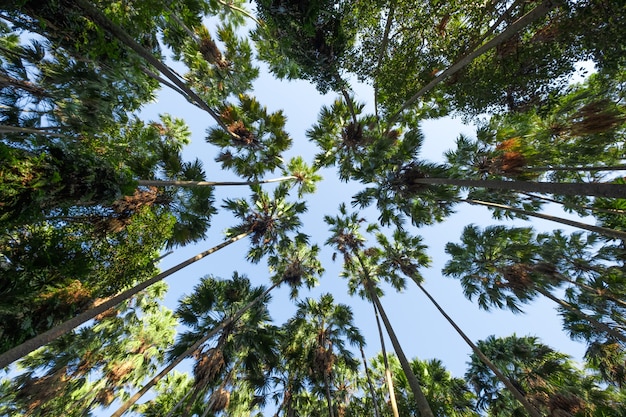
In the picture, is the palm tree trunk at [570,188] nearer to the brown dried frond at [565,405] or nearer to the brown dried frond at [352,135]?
the brown dried frond at [352,135]

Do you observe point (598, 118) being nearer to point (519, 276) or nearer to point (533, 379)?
point (519, 276)

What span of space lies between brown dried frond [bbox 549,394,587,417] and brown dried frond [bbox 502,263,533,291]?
338 centimetres

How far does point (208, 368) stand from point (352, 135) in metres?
10.4

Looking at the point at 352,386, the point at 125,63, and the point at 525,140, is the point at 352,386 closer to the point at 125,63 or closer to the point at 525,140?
the point at 525,140

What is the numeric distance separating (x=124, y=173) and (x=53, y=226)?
3123 mm

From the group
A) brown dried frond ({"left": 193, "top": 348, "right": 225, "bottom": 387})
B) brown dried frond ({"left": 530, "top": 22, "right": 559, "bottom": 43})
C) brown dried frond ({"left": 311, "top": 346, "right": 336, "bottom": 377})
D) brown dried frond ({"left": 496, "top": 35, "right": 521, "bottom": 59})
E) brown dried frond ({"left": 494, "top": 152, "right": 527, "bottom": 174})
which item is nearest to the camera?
brown dried frond ({"left": 530, "top": 22, "right": 559, "bottom": 43})

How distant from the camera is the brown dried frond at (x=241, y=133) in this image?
10.2 metres

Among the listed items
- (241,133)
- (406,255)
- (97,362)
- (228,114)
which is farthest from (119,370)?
(406,255)

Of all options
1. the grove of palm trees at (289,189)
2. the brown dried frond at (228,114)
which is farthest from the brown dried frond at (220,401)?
the brown dried frond at (228,114)

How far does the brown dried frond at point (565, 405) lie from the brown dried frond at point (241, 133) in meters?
14.5

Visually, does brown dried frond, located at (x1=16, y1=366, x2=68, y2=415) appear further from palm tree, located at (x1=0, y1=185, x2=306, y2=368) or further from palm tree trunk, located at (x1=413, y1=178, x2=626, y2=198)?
palm tree trunk, located at (x1=413, y1=178, x2=626, y2=198)

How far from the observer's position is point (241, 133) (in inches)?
406

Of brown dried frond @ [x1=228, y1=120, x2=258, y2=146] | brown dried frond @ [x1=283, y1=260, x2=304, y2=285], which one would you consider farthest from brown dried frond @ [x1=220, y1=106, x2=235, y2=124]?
brown dried frond @ [x1=283, y1=260, x2=304, y2=285]

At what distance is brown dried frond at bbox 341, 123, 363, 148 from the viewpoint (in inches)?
404
